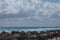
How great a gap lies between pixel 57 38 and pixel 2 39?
23.9 ft

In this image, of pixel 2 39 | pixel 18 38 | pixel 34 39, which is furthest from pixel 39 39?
pixel 2 39

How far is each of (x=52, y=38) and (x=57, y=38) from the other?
62cm

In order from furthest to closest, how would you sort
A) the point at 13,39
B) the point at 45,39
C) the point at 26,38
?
the point at 45,39
the point at 26,38
the point at 13,39

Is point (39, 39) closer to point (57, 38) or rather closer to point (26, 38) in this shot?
point (26, 38)

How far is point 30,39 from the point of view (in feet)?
78.6

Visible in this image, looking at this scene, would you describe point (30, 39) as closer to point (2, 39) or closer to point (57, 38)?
point (2, 39)

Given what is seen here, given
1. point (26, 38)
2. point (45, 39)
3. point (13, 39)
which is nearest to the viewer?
point (13, 39)

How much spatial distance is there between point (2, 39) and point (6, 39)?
2.50 feet

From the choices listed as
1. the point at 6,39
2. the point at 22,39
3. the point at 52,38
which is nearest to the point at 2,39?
the point at 6,39

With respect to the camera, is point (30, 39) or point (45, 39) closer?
point (30, 39)

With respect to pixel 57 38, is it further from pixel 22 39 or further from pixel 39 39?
pixel 22 39

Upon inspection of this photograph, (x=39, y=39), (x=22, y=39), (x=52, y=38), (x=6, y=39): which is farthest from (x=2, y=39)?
(x=52, y=38)

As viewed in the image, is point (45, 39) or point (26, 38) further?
point (45, 39)

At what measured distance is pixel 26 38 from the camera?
24.2 m
